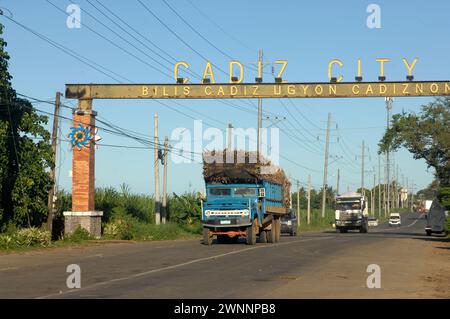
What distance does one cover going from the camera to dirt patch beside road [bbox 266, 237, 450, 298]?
14.3 metres

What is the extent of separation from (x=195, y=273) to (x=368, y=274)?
4360 millimetres

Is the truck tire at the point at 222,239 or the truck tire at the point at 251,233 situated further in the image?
the truck tire at the point at 222,239

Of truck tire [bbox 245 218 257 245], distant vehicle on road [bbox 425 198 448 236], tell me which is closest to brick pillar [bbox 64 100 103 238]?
truck tire [bbox 245 218 257 245]

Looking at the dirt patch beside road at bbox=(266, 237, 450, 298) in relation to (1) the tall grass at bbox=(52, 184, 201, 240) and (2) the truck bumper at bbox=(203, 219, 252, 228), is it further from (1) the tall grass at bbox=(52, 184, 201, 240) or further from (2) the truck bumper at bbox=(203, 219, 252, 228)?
(1) the tall grass at bbox=(52, 184, 201, 240)

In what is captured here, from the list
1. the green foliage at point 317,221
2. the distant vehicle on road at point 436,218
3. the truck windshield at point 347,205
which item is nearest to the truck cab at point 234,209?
the distant vehicle on road at point 436,218

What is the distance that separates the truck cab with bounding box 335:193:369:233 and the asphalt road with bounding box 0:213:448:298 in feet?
115

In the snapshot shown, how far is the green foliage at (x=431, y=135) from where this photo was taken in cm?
4881

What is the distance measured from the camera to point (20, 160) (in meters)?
34.1

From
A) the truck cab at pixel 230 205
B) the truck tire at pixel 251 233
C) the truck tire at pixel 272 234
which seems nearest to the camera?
the truck cab at pixel 230 205

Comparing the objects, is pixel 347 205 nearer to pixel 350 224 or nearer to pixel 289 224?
pixel 350 224

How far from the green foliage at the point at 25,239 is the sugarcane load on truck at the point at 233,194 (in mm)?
6965

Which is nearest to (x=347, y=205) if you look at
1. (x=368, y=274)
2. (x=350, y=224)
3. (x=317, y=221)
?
(x=350, y=224)

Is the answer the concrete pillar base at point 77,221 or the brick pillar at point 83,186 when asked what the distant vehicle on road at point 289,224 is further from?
the concrete pillar base at point 77,221
